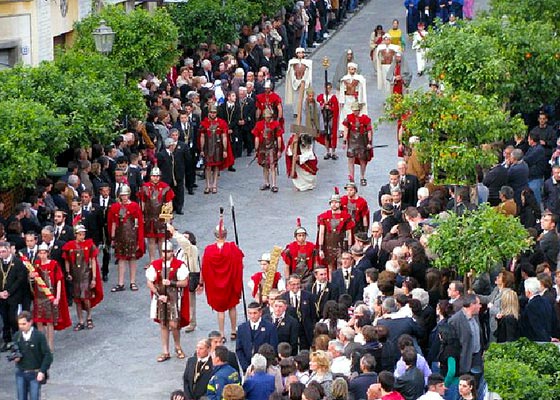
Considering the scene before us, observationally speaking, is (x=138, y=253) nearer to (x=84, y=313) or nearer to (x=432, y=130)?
(x=84, y=313)

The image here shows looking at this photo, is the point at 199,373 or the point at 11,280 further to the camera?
the point at 11,280

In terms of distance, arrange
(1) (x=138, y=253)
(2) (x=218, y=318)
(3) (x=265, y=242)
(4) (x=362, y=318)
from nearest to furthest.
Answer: (4) (x=362, y=318) → (2) (x=218, y=318) → (1) (x=138, y=253) → (3) (x=265, y=242)

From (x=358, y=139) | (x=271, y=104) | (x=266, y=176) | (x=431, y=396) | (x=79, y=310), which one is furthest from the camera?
(x=271, y=104)

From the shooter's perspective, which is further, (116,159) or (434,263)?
(116,159)

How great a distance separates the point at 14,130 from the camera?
3061 centimetres

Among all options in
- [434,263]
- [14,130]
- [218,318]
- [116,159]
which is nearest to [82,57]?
[116,159]

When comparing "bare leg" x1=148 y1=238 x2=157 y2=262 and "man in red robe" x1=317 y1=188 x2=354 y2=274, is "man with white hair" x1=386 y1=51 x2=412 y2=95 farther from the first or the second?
"man in red robe" x1=317 y1=188 x2=354 y2=274

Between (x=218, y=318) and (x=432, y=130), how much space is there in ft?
13.9

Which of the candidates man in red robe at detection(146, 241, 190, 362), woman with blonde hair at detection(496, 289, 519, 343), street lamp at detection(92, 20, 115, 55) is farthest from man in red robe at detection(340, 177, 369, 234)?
street lamp at detection(92, 20, 115, 55)

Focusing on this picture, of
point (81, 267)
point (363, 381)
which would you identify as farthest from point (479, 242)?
point (81, 267)

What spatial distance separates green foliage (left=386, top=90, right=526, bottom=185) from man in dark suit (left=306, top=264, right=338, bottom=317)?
311cm

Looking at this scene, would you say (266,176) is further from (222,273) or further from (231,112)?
(222,273)

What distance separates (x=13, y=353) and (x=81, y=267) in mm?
1811

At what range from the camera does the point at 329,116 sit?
38.0 meters
